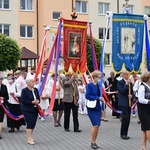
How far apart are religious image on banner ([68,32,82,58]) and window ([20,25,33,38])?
26.4 meters

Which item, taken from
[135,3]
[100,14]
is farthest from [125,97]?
[135,3]

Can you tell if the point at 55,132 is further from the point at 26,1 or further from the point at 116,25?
the point at 26,1

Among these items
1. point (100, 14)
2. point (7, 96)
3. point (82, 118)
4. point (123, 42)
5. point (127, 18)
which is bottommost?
point (82, 118)

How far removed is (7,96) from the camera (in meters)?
11.9

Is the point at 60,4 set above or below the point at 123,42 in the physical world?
above

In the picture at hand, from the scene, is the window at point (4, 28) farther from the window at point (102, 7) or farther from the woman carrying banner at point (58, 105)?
the woman carrying banner at point (58, 105)

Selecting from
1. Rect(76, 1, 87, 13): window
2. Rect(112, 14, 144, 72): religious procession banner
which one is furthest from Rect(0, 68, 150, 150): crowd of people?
Rect(76, 1, 87, 13): window

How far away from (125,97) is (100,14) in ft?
106

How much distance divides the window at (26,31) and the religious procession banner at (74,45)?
86.3 feet

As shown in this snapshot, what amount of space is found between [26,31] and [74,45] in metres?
26.7

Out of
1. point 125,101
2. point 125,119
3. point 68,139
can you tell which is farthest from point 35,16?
point 125,119

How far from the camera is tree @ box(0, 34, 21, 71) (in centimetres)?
2814

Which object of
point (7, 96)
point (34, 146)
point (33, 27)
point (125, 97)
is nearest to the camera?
point (34, 146)

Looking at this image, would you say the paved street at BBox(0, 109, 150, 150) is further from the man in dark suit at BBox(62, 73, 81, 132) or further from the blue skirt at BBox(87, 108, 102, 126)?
the blue skirt at BBox(87, 108, 102, 126)
